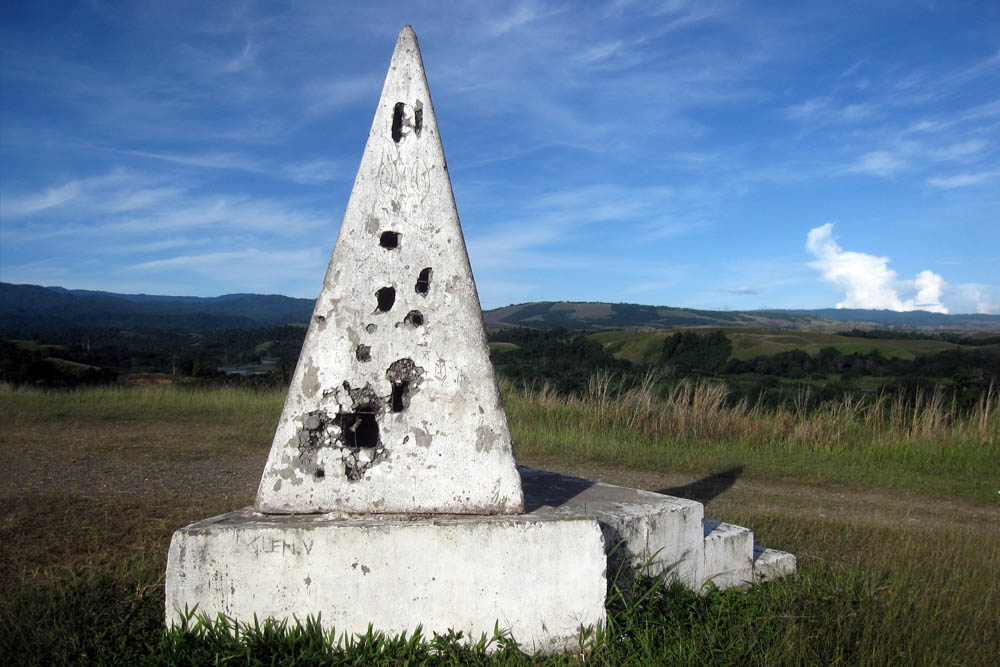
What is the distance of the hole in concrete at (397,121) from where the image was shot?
3.11 m

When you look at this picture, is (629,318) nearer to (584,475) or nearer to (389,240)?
(584,475)

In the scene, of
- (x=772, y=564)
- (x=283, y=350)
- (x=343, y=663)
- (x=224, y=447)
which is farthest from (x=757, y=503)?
(x=283, y=350)

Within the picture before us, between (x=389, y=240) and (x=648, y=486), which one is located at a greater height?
(x=389, y=240)

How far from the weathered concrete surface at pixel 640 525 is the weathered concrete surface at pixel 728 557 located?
3.1 inches

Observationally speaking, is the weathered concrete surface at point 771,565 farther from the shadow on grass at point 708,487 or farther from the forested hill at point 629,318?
the forested hill at point 629,318

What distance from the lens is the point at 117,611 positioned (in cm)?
300

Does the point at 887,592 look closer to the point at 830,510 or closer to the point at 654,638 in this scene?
the point at 654,638

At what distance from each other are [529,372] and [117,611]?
1443 centimetres

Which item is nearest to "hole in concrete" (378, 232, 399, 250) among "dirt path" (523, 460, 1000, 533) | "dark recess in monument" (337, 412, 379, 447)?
"dark recess in monument" (337, 412, 379, 447)

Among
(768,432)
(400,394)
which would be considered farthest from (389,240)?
(768,432)

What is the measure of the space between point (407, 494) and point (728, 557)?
1.79 m

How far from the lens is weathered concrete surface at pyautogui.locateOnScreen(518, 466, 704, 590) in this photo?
3.00m

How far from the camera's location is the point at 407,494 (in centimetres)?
284

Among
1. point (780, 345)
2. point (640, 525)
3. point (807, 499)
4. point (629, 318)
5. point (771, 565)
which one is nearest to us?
point (640, 525)
